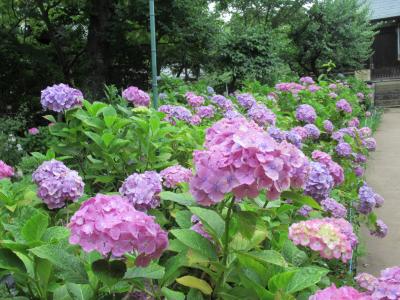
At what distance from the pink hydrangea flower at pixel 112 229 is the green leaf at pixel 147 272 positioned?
0.40 feet

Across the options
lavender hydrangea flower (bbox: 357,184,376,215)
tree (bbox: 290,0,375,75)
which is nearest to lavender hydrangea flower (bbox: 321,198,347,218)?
lavender hydrangea flower (bbox: 357,184,376,215)

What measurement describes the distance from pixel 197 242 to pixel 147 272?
214 millimetres

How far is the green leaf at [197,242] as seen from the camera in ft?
4.89

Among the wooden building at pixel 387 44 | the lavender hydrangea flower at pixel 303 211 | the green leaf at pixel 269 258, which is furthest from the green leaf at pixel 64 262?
the wooden building at pixel 387 44

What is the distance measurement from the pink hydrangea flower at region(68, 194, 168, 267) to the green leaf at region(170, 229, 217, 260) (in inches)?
9.4

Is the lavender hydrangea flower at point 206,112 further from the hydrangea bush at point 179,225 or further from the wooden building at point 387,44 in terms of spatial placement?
the wooden building at point 387,44

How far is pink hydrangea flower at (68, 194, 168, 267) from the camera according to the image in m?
1.16

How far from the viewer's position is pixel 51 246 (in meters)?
1.35

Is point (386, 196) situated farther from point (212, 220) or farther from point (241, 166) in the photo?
point (241, 166)

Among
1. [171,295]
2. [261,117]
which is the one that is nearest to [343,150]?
[261,117]

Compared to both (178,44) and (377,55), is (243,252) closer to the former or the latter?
(178,44)

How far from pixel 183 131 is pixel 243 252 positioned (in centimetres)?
187

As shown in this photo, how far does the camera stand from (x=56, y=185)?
1.94 meters

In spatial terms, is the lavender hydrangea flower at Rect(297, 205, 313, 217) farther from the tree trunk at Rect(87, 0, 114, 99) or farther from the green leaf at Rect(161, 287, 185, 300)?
the tree trunk at Rect(87, 0, 114, 99)
